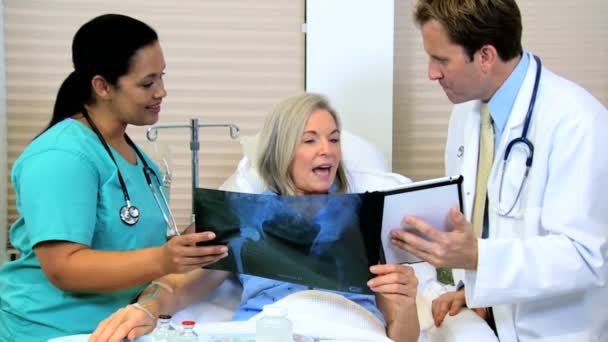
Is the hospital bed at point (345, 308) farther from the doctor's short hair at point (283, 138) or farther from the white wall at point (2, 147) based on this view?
the white wall at point (2, 147)

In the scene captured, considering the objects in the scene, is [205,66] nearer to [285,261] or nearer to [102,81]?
[102,81]

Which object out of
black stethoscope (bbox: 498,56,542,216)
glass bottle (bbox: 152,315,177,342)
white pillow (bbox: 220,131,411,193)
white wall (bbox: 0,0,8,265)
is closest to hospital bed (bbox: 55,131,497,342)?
white pillow (bbox: 220,131,411,193)

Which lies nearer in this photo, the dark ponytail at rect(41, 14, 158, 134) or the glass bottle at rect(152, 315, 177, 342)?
the glass bottle at rect(152, 315, 177, 342)

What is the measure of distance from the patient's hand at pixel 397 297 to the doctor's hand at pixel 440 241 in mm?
67

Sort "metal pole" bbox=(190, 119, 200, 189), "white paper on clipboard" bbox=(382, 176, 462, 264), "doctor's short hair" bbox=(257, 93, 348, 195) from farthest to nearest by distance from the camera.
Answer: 1. "metal pole" bbox=(190, 119, 200, 189)
2. "doctor's short hair" bbox=(257, 93, 348, 195)
3. "white paper on clipboard" bbox=(382, 176, 462, 264)

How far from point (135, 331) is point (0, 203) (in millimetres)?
1812

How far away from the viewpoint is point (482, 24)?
6.57ft

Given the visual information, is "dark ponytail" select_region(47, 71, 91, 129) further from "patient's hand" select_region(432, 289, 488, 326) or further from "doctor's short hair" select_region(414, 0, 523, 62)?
"patient's hand" select_region(432, 289, 488, 326)

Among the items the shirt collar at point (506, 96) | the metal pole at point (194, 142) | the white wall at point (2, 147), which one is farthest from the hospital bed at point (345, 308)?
the white wall at point (2, 147)

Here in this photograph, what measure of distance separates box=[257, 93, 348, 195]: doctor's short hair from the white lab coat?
62cm

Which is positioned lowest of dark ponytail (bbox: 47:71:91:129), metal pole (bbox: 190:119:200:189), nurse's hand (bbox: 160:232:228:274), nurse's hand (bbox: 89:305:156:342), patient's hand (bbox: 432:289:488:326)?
patient's hand (bbox: 432:289:488:326)

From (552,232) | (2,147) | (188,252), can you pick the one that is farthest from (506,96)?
(2,147)

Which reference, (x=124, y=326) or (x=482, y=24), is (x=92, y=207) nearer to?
(x=124, y=326)

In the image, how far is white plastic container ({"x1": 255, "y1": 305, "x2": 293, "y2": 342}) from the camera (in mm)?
1489
